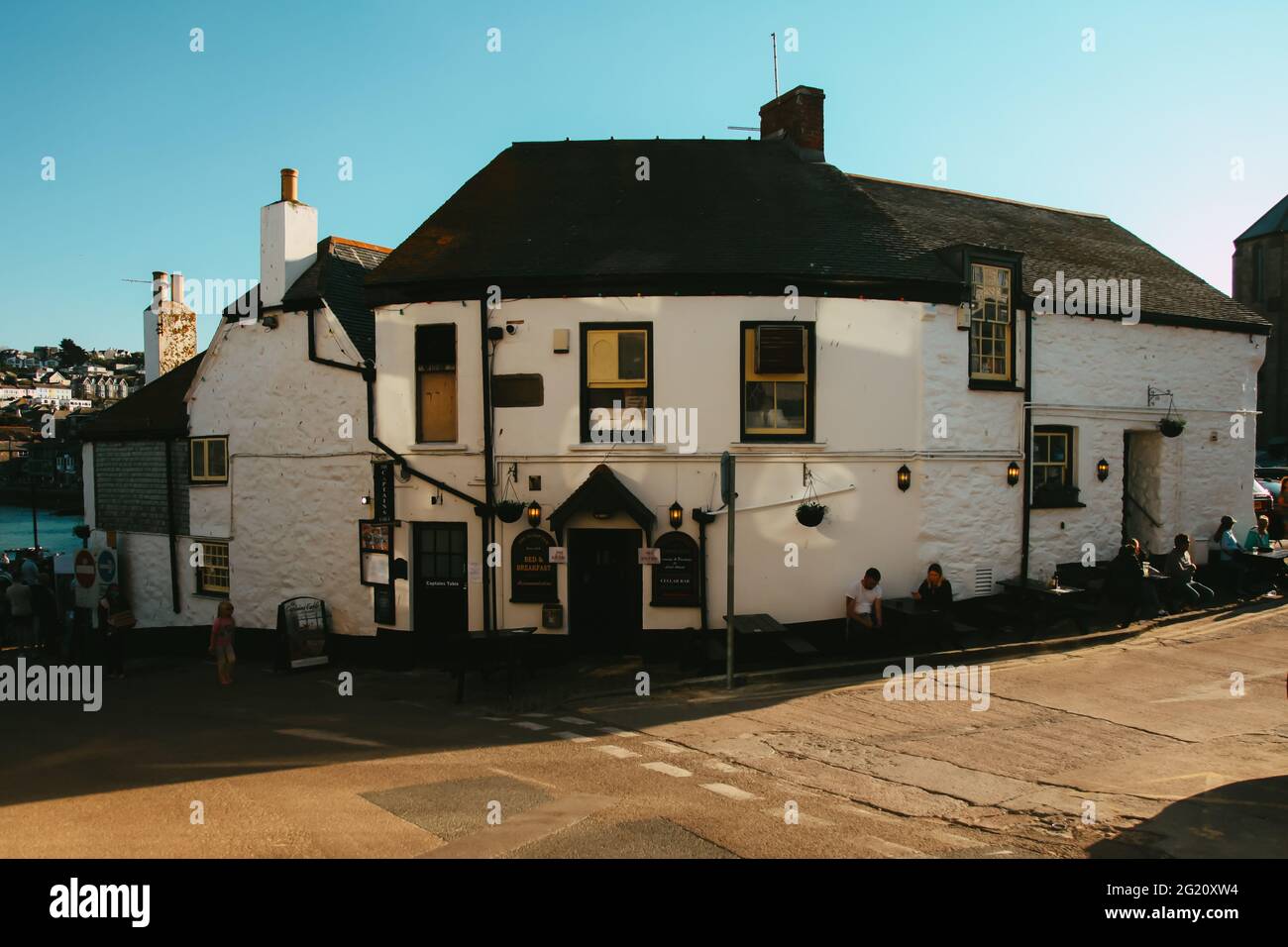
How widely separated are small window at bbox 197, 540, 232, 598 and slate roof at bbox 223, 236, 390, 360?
5071 mm

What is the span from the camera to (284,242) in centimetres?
1803

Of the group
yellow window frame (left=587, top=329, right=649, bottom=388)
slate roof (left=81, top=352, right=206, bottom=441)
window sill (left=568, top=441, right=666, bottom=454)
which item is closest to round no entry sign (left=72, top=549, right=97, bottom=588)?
slate roof (left=81, top=352, right=206, bottom=441)

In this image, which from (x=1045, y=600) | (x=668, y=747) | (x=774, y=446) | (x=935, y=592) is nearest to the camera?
(x=668, y=747)

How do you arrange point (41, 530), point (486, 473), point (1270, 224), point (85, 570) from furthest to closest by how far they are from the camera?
1. point (41, 530)
2. point (1270, 224)
3. point (85, 570)
4. point (486, 473)

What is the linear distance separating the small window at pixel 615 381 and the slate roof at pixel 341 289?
4.57 metres

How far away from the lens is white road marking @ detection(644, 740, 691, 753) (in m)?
9.58

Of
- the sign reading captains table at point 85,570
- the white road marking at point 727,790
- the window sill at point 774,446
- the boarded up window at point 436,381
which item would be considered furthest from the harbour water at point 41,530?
the white road marking at point 727,790

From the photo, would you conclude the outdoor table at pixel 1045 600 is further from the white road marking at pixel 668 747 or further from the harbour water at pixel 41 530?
the harbour water at pixel 41 530

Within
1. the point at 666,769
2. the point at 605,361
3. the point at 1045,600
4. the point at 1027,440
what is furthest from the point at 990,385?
the point at 666,769

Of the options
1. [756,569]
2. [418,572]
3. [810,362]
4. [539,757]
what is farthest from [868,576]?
[418,572]

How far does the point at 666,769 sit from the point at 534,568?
641 cm

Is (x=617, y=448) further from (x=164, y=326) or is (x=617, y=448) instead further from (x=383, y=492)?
(x=164, y=326)

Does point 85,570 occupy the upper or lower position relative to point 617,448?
lower

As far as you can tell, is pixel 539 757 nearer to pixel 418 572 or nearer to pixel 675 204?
pixel 418 572
